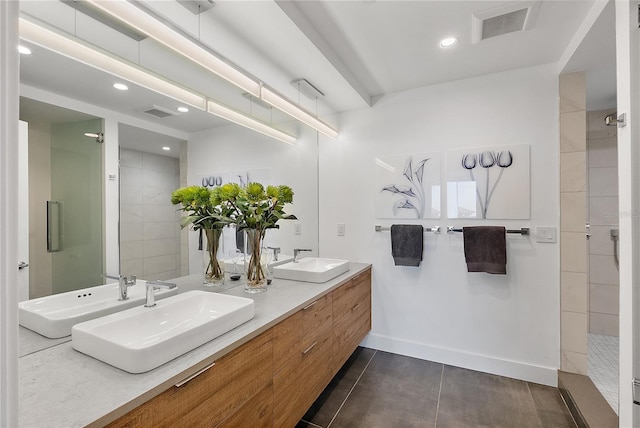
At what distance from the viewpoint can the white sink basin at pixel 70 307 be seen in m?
1.08

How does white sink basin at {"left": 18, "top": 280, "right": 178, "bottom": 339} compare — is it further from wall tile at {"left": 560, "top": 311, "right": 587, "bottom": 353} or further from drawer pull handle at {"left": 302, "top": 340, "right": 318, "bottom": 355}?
wall tile at {"left": 560, "top": 311, "right": 587, "bottom": 353}

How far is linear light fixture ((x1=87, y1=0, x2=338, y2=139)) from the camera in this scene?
1084 mm

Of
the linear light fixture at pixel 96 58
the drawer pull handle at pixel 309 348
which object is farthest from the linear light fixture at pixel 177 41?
the drawer pull handle at pixel 309 348

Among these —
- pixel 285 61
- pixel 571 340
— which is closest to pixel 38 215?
pixel 285 61

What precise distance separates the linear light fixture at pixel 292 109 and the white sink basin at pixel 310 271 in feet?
3.77

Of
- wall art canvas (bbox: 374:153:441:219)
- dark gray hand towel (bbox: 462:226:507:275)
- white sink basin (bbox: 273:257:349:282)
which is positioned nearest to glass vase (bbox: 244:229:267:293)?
white sink basin (bbox: 273:257:349:282)

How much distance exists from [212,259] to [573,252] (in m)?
2.49

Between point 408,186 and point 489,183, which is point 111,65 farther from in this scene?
point 489,183

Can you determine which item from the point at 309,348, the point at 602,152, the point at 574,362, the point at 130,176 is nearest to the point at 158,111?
the point at 130,176

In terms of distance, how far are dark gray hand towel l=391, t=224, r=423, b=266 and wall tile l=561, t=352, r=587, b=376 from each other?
1181 millimetres

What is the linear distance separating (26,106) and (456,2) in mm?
1985

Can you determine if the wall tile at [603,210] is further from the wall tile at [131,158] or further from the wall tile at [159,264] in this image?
the wall tile at [131,158]

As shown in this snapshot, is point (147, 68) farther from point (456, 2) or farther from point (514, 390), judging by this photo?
point (514, 390)

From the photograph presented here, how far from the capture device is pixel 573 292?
2068 mm
